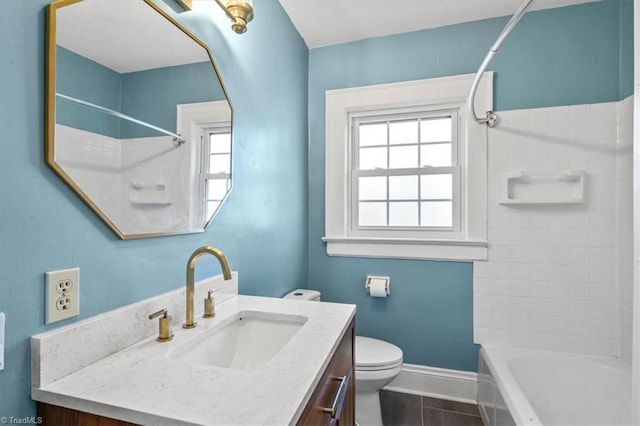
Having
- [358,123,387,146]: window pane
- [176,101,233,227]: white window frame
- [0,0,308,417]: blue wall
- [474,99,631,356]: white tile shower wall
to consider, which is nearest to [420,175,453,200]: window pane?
[474,99,631,356]: white tile shower wall

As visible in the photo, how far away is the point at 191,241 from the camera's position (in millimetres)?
1122

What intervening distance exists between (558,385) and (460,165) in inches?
53.9

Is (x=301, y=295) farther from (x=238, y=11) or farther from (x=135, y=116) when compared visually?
(x=238, y=11)

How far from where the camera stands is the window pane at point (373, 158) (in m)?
2.24

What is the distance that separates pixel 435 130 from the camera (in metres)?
2.14

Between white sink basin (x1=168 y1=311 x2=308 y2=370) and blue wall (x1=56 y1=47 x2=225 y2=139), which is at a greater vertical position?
blue wall (x1=56 y1=47 x2=225 y2=139)

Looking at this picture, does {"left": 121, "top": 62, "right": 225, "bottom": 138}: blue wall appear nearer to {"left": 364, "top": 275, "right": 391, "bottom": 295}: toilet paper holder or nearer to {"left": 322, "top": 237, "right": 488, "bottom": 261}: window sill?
{"left": 322, "top": 237, "right": 488, "bottom": 261}: window sill

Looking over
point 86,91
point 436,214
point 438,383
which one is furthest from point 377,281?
point 86,91

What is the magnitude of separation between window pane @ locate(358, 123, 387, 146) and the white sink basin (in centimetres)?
154

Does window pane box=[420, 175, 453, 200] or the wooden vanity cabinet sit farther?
window pane box=[420, 175, 453, 200]

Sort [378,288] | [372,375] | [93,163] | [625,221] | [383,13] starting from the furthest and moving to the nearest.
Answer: [378,288] → [383,13] → [625,221] → [372,375] → [93,163]

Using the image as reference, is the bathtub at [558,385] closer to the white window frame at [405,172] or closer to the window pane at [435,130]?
the white window frame at [405,172]

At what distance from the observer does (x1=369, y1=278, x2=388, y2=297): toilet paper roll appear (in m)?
2.06

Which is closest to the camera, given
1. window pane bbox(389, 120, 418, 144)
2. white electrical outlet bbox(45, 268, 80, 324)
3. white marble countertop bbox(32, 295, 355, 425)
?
white marble countertop bbox(32, 295, 355, 425)
